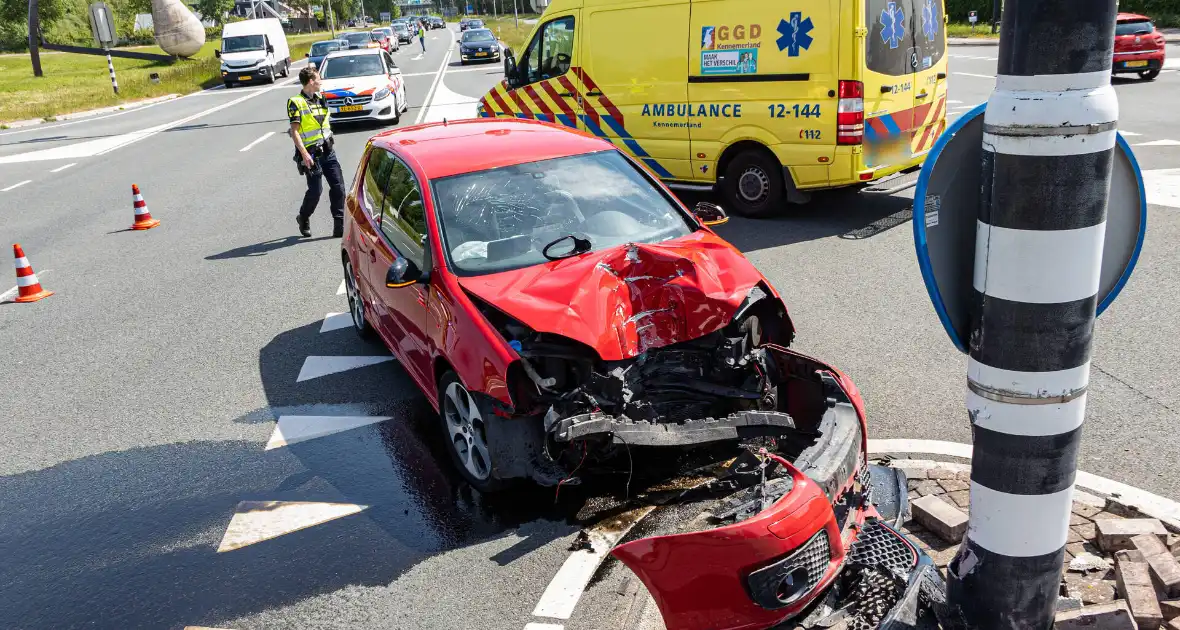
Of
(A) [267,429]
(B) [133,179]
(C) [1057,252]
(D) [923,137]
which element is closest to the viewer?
(C) [1057,252]

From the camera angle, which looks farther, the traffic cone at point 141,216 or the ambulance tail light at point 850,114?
the traffic cone at point 141,216

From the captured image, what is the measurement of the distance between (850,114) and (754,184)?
56.7 inches

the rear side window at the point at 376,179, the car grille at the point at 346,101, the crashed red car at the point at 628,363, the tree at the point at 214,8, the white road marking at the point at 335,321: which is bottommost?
the white road marking at the point at 335,321

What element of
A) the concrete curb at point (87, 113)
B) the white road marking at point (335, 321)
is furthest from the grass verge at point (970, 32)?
the white road marking at point (335, 321)

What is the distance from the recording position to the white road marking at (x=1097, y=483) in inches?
156

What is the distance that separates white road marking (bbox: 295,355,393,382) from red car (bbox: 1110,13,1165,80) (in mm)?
18644

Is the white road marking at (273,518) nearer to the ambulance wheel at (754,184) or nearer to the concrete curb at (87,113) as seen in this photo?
the ambulance wheel at (754,184)

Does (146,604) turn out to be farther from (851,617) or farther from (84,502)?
(851,617)

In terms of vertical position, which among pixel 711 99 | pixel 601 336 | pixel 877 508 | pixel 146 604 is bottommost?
pixel 146 604

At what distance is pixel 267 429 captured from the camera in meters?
5.89

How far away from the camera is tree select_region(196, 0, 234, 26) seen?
83.3 m

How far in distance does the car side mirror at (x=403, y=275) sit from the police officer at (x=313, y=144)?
5.69m

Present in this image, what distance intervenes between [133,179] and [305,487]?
14288mm

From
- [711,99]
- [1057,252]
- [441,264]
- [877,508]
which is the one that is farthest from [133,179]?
[1057,252]
